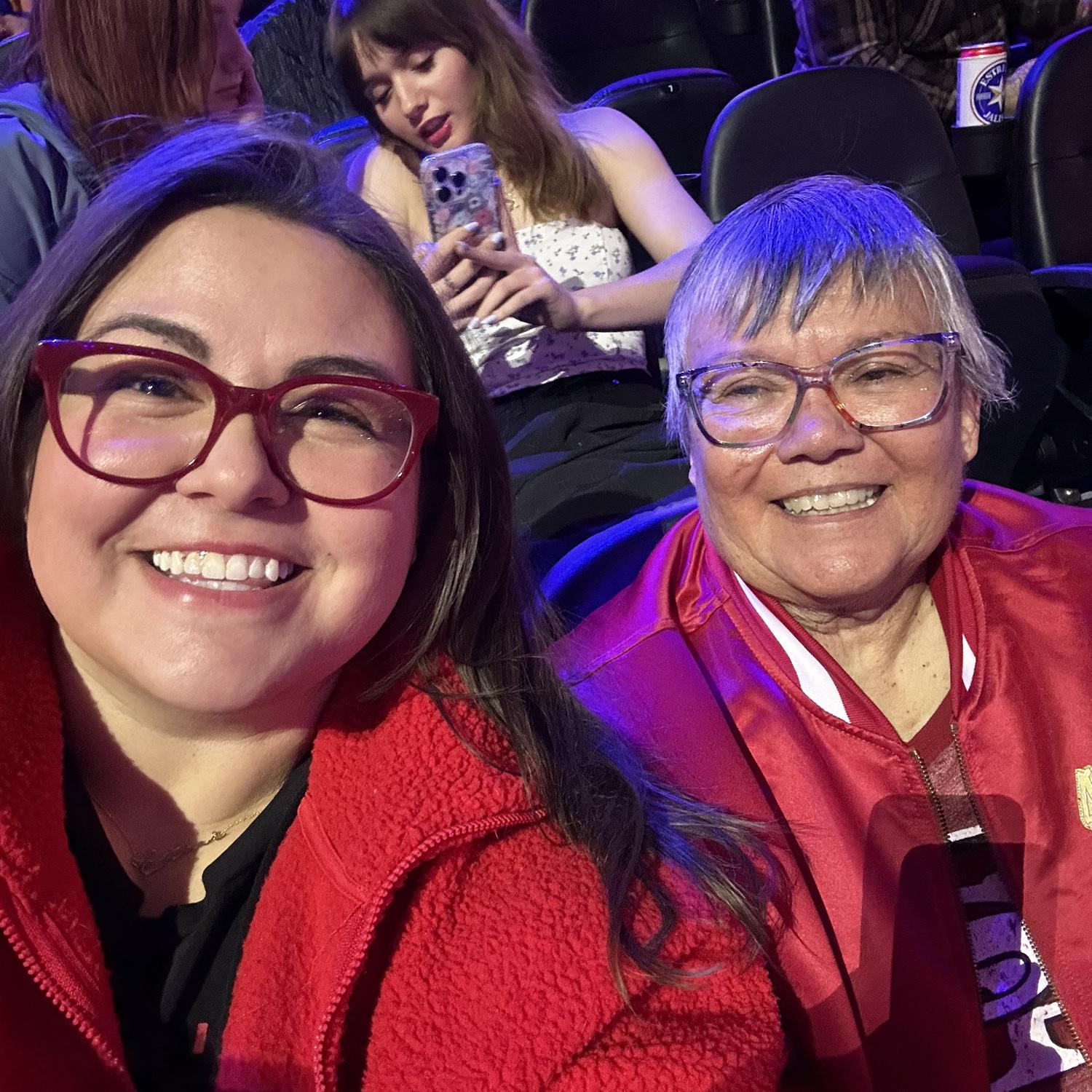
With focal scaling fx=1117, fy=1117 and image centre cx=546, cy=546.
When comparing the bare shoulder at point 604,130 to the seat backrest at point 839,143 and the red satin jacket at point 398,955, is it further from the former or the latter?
the red satin jacket at point 398,955

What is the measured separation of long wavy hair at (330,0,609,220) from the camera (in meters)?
2.04

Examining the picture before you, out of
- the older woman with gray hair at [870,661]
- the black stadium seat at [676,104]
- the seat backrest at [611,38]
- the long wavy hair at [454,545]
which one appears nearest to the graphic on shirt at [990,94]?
the black stadium seat at [676,104]

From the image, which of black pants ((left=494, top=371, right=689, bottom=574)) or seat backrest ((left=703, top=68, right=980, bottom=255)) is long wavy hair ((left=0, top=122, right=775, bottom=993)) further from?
seat backrest ((left=703, top=68, right=980, bottom=255))

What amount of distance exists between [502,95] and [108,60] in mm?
785

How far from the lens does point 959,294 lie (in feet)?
4.29

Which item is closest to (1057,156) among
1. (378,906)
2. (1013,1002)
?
(1013,1002)

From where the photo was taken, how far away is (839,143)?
2.36 m

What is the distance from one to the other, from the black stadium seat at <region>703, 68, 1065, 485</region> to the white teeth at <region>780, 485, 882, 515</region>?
969 millimetres

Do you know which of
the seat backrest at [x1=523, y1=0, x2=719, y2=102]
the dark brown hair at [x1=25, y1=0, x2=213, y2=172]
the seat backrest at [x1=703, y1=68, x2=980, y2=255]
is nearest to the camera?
the dark brown hair at [x1=25, y1=0, x2=213, y2=172]

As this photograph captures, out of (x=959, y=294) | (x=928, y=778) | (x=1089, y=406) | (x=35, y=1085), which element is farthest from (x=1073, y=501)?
(x=35, y=1085)

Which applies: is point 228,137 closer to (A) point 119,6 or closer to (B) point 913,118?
(A) point 119,6

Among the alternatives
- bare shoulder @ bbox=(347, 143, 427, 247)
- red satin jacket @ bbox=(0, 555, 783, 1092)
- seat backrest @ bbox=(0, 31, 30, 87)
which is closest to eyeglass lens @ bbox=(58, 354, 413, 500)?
red satin jacket @ bbox=(0, 555, 783, 1092)

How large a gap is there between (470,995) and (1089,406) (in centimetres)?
214

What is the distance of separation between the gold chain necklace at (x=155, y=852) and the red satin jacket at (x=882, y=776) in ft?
1.28
